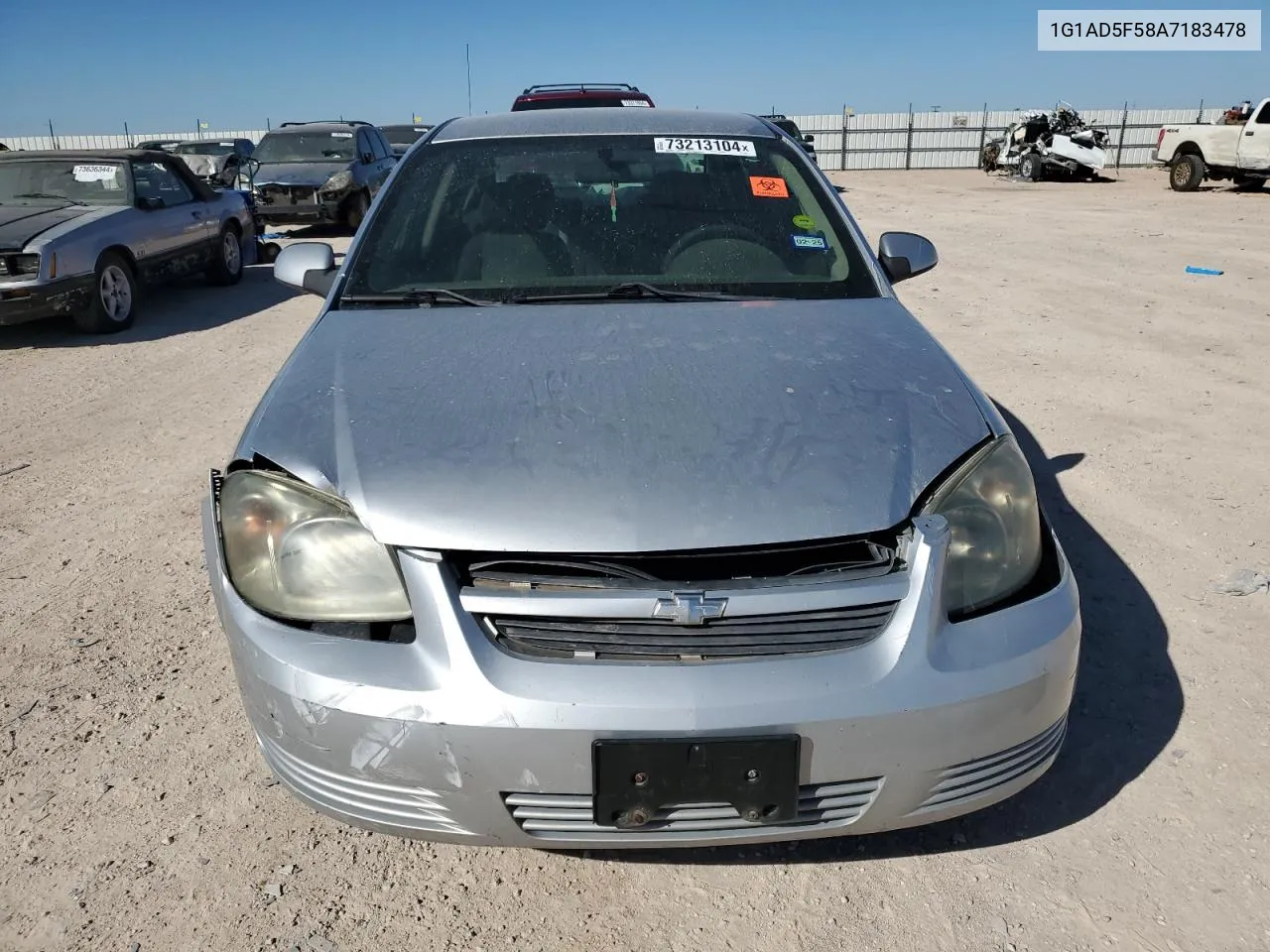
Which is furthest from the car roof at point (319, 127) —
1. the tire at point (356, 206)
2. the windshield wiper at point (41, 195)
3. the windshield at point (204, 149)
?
the windshield wiper at point (41, 195)

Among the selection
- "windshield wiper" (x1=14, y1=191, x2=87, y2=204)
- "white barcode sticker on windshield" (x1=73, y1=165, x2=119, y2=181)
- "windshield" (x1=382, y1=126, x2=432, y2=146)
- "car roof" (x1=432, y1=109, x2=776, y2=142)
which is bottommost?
"windshield wiper" (x1=14, y1=191, x2=87, y2=204)

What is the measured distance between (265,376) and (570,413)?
494cm

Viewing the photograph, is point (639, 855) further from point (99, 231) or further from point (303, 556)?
point (99, 231)

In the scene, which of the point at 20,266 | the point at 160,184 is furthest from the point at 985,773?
the point at 160,184

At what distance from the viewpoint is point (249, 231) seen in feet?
34.0

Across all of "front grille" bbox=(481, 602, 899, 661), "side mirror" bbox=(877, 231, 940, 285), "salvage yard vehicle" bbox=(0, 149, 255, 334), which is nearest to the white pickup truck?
"salvage yard vehicle" bbox=(0, 149, 255, 334)

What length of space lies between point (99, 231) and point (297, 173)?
6.48m

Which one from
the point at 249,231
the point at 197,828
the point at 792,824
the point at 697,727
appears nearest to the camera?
the point at 697,727

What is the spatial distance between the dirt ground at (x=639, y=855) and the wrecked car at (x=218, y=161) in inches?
350

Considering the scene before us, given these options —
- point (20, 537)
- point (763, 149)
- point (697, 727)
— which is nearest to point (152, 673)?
point (20, 537)

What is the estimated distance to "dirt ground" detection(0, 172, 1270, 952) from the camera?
189 centimetres

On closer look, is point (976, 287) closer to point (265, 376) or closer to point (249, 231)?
point (265, 376)

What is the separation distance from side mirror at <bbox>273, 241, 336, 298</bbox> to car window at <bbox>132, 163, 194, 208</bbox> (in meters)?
6.16

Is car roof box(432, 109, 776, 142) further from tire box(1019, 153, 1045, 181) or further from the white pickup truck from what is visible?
tire box(1019, 153, 1045, 181)
